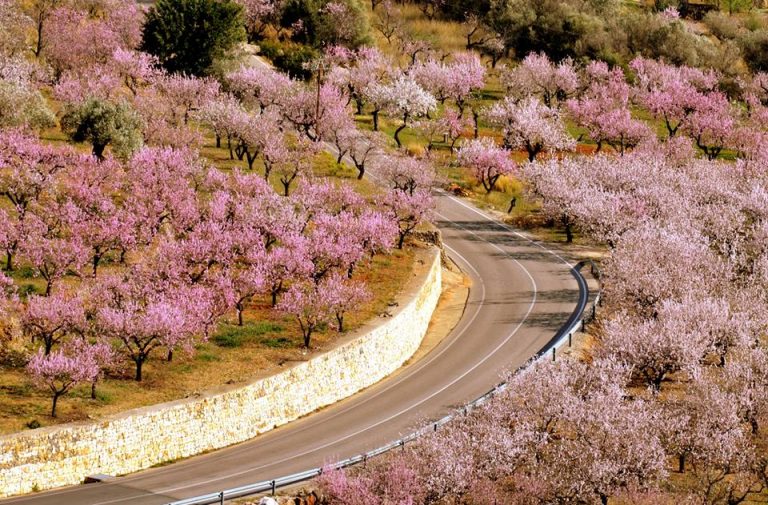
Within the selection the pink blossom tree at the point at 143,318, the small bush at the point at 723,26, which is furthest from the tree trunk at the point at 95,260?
the small bush at the point at 723,26

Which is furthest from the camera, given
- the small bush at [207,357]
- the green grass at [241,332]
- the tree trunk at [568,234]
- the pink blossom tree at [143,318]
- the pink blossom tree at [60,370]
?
the tree trunk at [568,234]

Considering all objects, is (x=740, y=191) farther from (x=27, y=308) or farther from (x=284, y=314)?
(x=27, y=308)

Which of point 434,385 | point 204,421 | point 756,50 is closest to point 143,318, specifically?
point 204,421

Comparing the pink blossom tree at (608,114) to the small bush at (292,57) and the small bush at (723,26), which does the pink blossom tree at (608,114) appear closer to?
the small bush at (292,57)

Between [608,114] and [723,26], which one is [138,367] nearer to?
[608,114]

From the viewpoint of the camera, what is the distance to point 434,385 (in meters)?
55.7

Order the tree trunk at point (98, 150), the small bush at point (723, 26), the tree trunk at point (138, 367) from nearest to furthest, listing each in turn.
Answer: the tree trunk at point (138, 367), the tree trunk at point (98, 150), the small bush at point (723, 26)

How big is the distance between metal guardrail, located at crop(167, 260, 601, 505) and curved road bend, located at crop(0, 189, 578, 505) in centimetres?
85

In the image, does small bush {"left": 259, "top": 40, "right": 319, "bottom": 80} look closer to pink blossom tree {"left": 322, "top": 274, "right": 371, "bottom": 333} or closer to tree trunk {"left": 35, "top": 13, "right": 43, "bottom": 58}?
tree trunk {"left": 35, "top": 13, "right": 43, "bottom": 58}

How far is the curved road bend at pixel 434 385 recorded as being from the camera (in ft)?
144

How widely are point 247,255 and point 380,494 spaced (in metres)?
21.5

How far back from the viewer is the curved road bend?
43.9 meters

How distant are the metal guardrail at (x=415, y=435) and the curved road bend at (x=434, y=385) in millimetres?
845

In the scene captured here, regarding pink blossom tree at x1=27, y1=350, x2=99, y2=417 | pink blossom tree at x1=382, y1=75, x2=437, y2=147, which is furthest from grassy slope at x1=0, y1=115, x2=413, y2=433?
pink blossom tree at x1=382, y1=75, x2=437, y2=147
